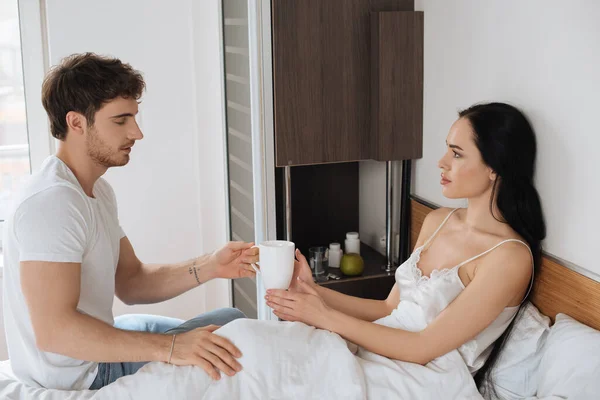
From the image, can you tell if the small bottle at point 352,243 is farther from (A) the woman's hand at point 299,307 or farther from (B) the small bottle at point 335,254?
(A) the woman's hand at point 299,307

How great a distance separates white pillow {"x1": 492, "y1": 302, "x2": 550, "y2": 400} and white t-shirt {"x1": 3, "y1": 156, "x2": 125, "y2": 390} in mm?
1011

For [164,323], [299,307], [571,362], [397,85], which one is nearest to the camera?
[571,362]

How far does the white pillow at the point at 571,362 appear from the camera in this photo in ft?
4.72

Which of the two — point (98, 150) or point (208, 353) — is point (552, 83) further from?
point (98, 150)

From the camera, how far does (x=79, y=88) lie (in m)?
1.75

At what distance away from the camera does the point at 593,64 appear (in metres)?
1.55

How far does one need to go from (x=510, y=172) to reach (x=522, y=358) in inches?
18.2

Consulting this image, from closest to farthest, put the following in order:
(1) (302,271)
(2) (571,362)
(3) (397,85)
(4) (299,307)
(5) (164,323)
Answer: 1. (2) (571,362)
2. (4) (299,307)
3. (1) (302,271)
4. (5) (164,323)
5. (3) (397,85)

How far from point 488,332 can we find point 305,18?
1173 mm

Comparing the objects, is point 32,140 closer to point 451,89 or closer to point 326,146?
point 326,146

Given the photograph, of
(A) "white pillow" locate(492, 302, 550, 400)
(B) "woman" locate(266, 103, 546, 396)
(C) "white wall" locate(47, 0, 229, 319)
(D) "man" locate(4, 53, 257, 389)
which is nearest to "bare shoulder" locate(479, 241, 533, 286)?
(B) "woman" locate(266, 103, 546, 396)

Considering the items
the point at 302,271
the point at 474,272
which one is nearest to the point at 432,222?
the point at 474,272

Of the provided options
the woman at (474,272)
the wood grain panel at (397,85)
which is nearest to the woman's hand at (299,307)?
the woman at (474,272)

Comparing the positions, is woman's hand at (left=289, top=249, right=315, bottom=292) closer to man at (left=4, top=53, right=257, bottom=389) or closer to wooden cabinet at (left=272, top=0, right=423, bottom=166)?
man at (left=4, top=53, right=257, bottom=389)
